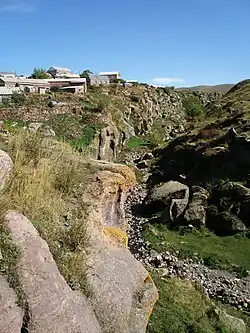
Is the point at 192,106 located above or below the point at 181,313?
above

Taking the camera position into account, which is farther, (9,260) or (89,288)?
(89,288)

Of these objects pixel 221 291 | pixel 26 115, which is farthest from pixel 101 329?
pixel 26 115

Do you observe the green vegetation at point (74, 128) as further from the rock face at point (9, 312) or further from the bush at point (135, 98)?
the bush at point (135, 98)

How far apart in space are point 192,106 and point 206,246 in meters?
75.5

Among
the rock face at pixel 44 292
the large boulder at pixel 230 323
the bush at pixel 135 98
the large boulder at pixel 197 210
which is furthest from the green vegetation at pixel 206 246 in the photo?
the bush at pixel 135 98

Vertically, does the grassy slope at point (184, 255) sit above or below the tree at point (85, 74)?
below

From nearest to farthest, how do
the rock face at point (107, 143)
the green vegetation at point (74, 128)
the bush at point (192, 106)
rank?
the green vegetation at point (74, 128)
the rock face at point (107, 143)
the bush at point (192, 106)

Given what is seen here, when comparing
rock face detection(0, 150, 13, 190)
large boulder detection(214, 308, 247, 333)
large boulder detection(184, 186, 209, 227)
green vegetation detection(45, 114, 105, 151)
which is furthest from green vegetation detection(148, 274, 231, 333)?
green vegetation detection(45, 114, 105, 151)

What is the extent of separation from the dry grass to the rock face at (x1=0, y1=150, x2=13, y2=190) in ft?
0.40

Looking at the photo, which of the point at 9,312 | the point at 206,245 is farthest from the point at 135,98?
the point at 9,312

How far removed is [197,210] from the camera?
28297 mm

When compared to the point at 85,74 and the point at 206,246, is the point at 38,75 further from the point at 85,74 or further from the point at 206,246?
the point at 206,246

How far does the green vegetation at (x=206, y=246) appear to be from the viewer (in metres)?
22.9

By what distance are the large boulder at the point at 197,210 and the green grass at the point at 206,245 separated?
91cm
